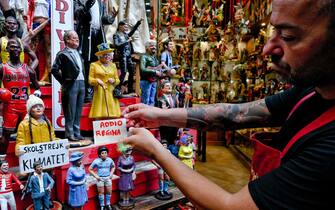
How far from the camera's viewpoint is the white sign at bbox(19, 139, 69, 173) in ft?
6.50

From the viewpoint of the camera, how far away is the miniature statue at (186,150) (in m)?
3.31

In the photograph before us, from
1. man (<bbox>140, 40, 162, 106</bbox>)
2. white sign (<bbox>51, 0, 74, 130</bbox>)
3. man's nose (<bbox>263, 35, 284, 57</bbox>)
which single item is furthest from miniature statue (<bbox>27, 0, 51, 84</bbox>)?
man's nose (<bbox>263, 35, 284, 57</bbox>)

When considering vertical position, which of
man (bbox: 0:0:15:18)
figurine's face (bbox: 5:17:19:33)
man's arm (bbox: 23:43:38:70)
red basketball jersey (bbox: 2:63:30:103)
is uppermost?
man (bbox: 0:0:15:18)

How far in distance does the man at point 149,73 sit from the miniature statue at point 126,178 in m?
1.13

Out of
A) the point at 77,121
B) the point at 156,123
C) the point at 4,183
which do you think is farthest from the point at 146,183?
the point at 156,123

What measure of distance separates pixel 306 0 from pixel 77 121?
7.37 feet

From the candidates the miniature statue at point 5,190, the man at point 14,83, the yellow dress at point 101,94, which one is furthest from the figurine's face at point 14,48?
the miniature statue at point 5,190

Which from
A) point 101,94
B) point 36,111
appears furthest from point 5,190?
point 101,94

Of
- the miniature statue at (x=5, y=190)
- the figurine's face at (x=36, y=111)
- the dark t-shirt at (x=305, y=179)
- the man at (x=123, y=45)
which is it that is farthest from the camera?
the man at (x=123, y=45)

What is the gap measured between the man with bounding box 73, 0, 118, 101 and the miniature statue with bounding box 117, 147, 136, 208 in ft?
2.91

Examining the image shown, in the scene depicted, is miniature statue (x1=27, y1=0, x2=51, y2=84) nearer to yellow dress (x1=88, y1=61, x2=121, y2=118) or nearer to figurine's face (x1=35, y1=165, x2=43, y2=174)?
yellow dress (x1=88, y1=61, x2=121, y2=118)

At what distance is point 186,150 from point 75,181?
4.57 ft

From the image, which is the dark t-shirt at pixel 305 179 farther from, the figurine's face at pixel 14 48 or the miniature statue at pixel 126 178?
the figurine's face at pixel 14 48

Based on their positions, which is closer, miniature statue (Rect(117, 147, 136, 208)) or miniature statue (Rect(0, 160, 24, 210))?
miniature statue (Rect(0, 160, 24, 210))
